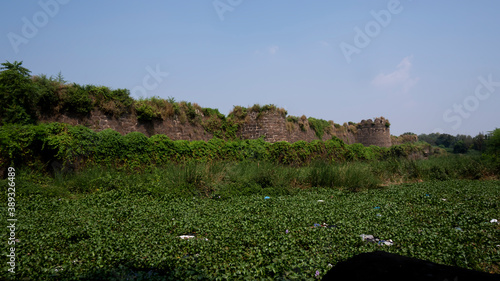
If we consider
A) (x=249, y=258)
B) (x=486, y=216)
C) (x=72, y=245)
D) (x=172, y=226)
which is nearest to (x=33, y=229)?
(x=72, y=245)

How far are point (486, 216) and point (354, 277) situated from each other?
530 cm

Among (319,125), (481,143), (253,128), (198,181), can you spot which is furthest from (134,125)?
(481,143)

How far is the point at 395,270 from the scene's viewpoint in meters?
1.39

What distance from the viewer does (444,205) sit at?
627 centimetres

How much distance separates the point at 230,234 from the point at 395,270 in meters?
3.08

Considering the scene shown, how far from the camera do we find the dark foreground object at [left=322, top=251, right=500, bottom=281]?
1.25 metres

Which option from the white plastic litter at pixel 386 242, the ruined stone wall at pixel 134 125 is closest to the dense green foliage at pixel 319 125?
the ruined stone wall at pixel 134 125

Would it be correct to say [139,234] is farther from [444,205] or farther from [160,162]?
[160,162]

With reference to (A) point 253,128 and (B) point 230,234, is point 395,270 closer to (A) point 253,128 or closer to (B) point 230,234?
(B) point 230,234

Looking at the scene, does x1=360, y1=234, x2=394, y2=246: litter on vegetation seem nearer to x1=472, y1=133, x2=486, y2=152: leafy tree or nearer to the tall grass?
the tall grass

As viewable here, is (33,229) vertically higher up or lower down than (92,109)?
lower down

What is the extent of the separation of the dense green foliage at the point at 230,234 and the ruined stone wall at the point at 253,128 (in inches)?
250

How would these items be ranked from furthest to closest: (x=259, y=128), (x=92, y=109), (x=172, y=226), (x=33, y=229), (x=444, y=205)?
1. (x=259, y=128)
2. (x=92, y=109)
3. (x=444, y=205)
4. (x=172, y=226)
5. (x=33, y=229)

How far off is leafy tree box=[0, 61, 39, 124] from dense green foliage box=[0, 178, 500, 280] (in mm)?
4554
